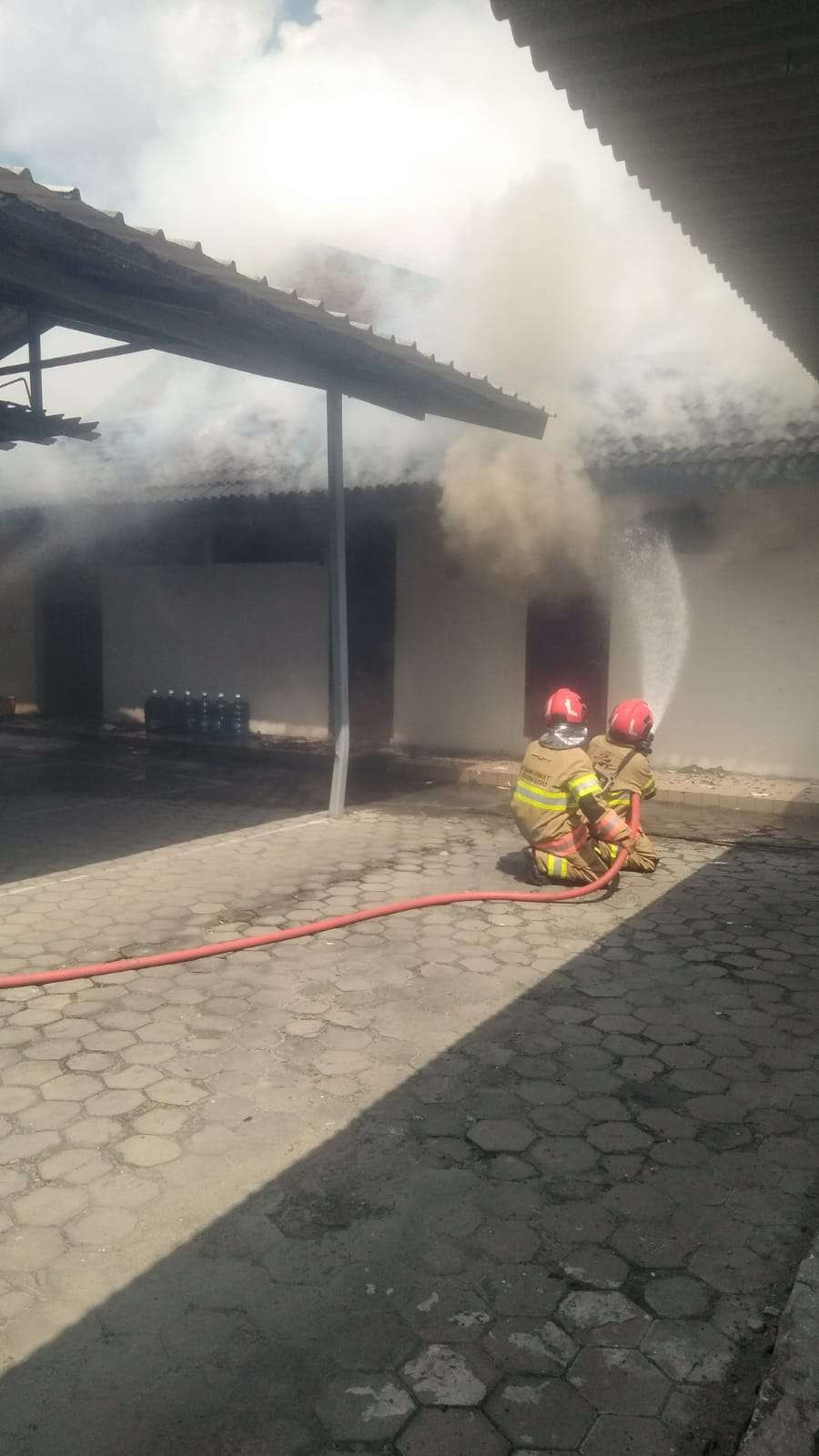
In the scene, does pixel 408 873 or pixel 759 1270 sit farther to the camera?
pixel 408 873

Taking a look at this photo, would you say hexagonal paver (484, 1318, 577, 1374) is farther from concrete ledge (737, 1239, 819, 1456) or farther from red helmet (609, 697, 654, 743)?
red helmet (609, 697, 654, 743)

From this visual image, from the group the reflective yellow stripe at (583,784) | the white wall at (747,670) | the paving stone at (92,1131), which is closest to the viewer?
the paving stone at (92,1131)

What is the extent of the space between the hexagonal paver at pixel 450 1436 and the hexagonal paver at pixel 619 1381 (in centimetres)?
24

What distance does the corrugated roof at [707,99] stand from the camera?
2.95 metres

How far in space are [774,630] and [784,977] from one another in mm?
5685

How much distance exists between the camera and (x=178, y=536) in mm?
13516

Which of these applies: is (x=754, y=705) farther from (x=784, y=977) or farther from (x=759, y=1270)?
(x=759, y=1270)

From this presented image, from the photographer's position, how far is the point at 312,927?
17.0ft

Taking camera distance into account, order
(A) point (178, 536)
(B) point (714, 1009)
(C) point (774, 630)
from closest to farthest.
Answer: (B) point (714, 1009)
(C) point (774, 630)
(A) point (178, 536)

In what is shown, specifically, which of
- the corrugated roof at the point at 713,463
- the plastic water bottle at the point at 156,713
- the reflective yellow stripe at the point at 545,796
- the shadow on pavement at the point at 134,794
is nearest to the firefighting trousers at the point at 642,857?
the reflective yellow stripe at the point at 545,796

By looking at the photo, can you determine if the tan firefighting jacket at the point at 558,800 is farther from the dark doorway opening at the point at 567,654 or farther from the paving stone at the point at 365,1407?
the dark doorway opening at the point at 567,654

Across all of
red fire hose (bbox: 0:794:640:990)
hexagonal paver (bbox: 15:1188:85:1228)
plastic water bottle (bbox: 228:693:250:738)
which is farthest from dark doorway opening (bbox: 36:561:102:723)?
hexagonal paver (bbox: 15:1188:85:1228)

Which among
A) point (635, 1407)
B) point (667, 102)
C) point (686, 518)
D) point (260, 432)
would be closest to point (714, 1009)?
point (635, 1407)

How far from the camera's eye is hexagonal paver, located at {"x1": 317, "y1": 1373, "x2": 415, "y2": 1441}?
205cm
